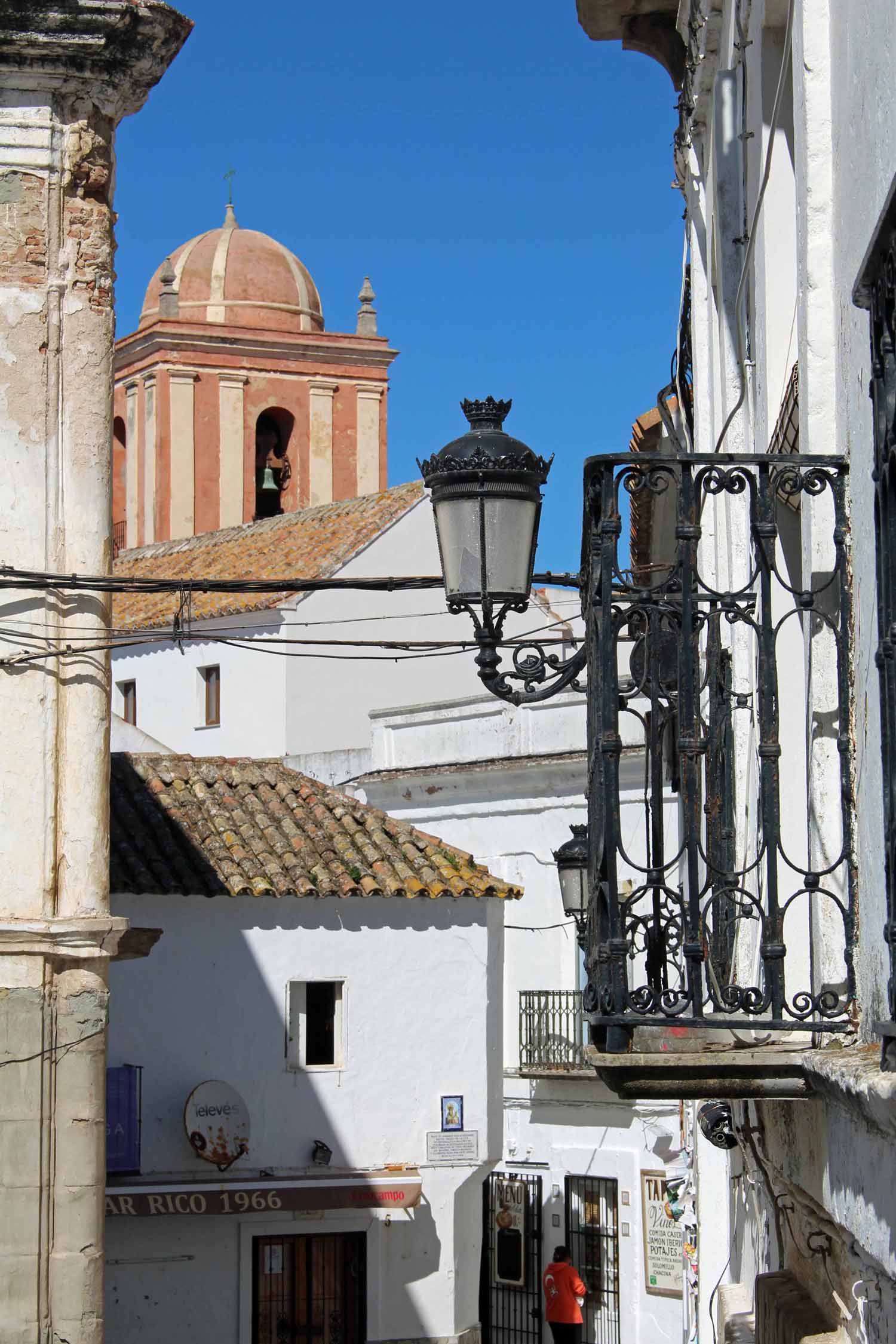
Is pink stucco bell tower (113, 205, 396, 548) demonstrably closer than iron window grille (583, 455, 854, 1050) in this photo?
No

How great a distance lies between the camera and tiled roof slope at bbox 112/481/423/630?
95.7 ft

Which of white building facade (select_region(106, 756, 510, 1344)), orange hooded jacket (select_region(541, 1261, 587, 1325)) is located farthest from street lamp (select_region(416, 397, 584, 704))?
orange hooded jacket (select_region(541, 1261, 587, 1325))

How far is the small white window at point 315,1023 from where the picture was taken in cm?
1661

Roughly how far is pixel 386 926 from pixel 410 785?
6.49 m

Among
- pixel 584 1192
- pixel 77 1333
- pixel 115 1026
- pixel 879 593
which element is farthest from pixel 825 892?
pixel 584 1192

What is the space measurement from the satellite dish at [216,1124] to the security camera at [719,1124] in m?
9.08

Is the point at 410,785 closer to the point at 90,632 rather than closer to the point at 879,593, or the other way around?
the point at 90,632

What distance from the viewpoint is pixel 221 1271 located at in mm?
15727

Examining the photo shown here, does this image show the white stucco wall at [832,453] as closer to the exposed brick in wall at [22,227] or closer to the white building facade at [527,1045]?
the exposed brick in wall at [22,227]

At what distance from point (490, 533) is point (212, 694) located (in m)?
24.9

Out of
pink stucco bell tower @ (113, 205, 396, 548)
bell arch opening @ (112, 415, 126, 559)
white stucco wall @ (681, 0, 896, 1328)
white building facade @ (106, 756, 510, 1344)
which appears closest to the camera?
white stucco wall @ (681, 0, 896, 1328)

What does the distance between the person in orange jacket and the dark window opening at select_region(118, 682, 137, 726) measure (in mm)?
15119

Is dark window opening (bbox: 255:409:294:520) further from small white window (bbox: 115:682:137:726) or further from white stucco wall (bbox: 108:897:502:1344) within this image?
white stucco wall (bbox: 108:897:502:1344)

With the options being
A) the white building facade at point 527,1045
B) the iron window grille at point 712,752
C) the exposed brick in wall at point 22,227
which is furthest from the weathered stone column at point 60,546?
the white building facade at point 527,1045
